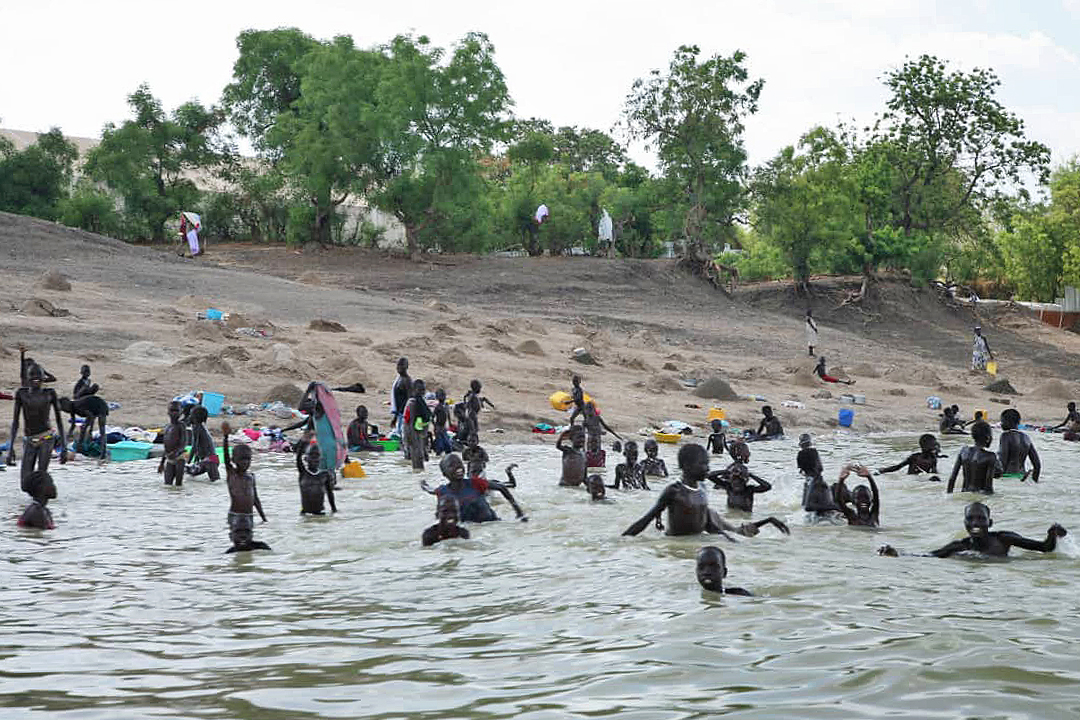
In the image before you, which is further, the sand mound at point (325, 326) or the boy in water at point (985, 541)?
the sand mound at point (325, 326)

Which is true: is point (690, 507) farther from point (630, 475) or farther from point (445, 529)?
point (630, 475)

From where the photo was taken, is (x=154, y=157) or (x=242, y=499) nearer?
(x=242, y=499)

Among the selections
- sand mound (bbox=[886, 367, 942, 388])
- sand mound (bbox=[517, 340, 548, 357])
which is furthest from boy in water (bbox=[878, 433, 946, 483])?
sand mound (bbox=[886, 367, 942, 388])

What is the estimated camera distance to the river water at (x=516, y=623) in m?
5.89

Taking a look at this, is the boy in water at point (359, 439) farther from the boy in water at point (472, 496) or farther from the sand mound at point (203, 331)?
the sand mound at point (203, 331)

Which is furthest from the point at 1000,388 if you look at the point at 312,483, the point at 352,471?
the point at 312,483

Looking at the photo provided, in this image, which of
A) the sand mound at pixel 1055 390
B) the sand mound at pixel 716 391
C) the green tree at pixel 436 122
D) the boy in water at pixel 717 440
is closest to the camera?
the boy in water at pixel 717 440

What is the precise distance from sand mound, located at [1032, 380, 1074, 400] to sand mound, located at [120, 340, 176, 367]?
22417 millimetres

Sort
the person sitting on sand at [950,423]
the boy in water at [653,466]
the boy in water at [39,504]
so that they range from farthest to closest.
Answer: the person sitting on sand at [950,423], the boy in water at [653,466], the boy in water at [39,504]

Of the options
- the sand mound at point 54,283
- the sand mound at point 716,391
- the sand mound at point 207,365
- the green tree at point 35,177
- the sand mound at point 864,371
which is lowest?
the sand mound at point 716,391

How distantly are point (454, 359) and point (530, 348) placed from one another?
352cm

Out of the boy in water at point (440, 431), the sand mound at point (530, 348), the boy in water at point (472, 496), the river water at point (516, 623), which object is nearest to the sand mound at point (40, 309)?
the sand mound at point (530, 348)

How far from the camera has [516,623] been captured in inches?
298

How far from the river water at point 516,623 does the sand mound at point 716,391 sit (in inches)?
541
